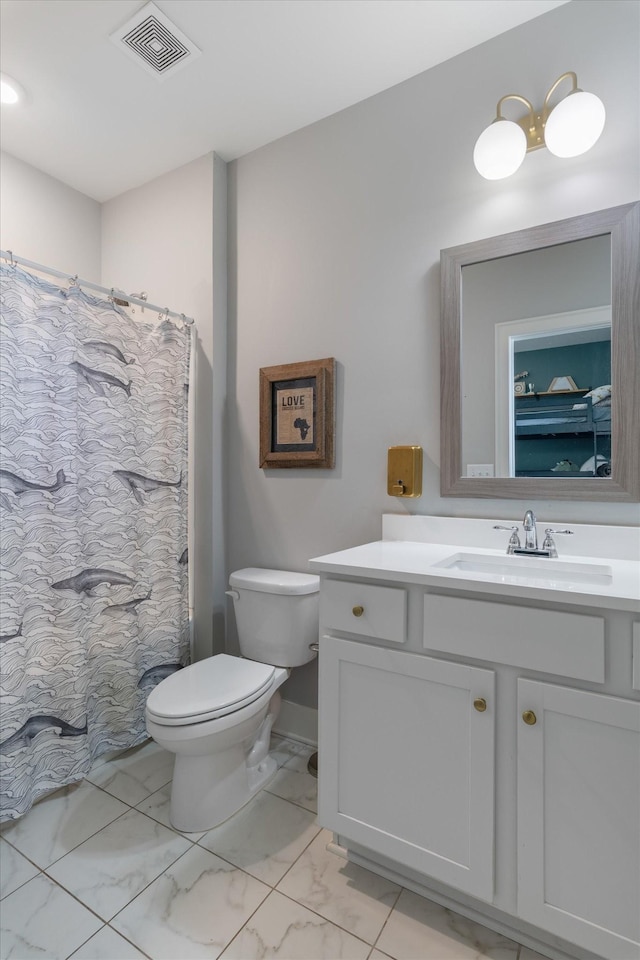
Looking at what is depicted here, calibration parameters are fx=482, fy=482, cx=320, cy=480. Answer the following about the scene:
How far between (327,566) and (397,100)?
1.70 metres

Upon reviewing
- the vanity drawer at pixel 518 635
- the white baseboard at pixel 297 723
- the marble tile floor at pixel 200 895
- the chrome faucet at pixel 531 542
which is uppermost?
the chrome faucet at pixel 531 542

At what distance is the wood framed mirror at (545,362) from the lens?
1.35 m

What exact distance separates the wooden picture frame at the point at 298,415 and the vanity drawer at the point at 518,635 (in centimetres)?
89

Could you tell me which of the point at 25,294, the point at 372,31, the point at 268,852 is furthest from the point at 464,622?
the point at 372,31

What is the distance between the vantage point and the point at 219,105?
1871mm

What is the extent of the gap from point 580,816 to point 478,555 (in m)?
0.65

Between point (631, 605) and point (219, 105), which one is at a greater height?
point (219, 105)

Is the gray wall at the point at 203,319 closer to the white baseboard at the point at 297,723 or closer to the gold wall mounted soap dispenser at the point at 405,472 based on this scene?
the white baseboard at the point at 297,723

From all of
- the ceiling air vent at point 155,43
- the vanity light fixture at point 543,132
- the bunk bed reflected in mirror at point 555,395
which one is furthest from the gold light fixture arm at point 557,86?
the ceiling air vent at point 155,43

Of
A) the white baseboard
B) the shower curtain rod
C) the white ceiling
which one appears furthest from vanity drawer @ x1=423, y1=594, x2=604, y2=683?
the white ceiling

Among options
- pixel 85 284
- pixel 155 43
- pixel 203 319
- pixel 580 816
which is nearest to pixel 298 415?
pixel 203 319

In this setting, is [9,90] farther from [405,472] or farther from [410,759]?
[410,759]

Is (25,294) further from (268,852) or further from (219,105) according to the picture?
(268,852)

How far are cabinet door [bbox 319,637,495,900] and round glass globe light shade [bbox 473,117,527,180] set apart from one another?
1440 mm
